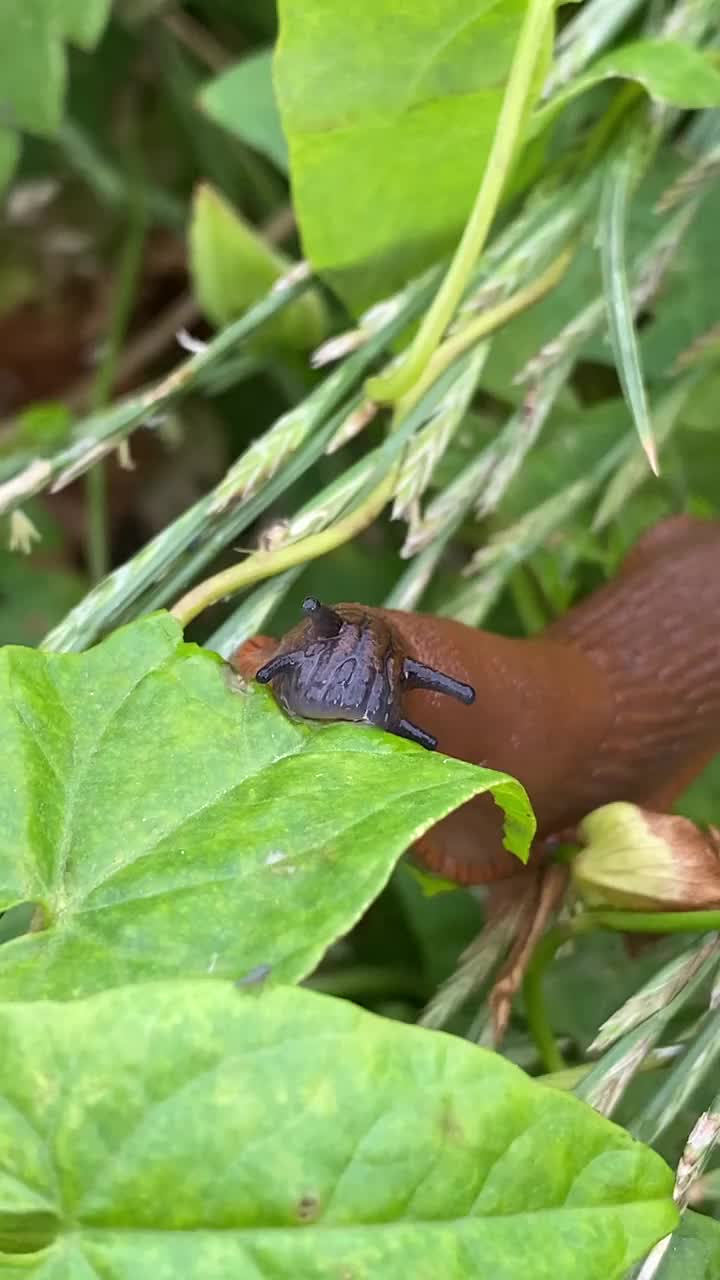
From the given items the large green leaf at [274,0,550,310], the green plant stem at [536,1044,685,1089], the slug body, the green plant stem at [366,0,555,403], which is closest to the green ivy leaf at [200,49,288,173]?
the large green leaf at [274,0,550,310]

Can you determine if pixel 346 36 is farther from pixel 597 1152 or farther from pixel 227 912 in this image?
pixel 597 1152

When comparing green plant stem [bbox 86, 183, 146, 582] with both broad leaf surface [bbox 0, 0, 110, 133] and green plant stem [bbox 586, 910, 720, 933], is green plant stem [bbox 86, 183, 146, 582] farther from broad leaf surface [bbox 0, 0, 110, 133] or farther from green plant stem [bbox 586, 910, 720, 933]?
green plant stem [bbox 586, 910, 720, 933]

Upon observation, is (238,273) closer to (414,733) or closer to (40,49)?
(40,49)

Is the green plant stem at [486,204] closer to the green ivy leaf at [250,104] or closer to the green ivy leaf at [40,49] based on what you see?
the green ivy leaf at [250,104]

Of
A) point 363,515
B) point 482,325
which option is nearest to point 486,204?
point 482,325

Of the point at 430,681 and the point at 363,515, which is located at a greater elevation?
the point at 363,515

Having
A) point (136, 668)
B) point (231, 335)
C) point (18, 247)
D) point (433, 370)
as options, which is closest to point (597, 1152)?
point (136, 668)
